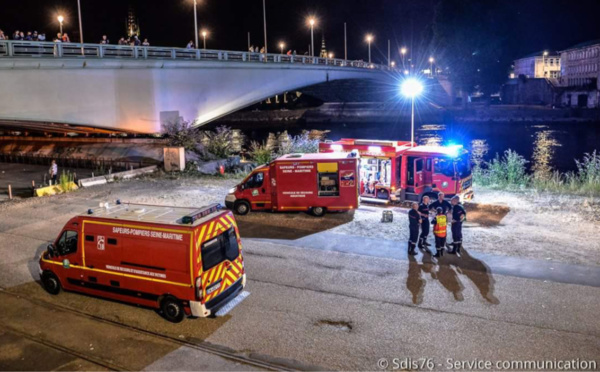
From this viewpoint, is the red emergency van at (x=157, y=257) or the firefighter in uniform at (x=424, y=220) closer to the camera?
the red emergency van at (x=157, y=257)

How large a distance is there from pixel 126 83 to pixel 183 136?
449 centimetres

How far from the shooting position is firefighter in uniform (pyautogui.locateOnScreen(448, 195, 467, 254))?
1323cm

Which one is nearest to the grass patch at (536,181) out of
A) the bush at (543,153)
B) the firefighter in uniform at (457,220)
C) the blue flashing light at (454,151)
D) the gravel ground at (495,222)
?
the gravel ground at (495,222)

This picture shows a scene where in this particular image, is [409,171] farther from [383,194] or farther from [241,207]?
[241,207]

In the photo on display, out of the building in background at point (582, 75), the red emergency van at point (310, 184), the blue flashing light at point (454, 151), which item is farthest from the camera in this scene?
the building in background at point (582, 75)

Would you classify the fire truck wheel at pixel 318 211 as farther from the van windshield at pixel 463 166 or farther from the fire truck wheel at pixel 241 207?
the van windshield at pixel 463 166

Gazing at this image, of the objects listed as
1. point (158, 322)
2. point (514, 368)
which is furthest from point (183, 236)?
point (514, 368)

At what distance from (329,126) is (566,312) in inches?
2866

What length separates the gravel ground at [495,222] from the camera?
1396cm

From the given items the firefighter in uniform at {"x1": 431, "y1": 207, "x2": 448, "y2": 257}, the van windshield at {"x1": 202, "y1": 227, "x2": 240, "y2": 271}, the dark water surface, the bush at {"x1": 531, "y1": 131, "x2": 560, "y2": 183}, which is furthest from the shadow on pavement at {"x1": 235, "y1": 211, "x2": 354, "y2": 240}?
the dark water surface

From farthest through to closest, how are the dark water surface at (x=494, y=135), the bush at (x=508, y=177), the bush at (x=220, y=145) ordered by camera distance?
the dark water surface at (x=494, y=135), the bush at (x=220, y=145), the bush at (x=508, y=177)

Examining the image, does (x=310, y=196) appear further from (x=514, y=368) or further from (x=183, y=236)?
(x=514, y=368)

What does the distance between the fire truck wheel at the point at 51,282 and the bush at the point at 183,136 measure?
1976 cm

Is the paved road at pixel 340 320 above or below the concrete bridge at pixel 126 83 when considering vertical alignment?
below
